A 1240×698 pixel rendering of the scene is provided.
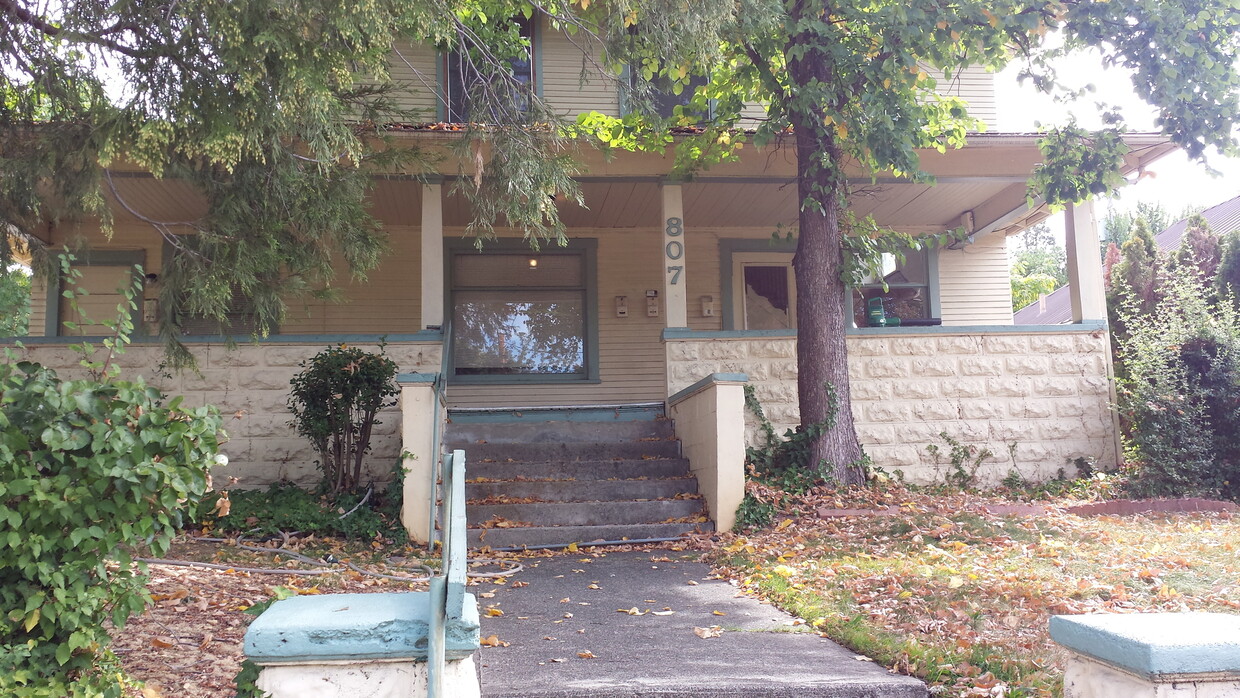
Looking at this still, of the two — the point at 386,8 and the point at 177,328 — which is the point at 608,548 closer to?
the point at 177,328

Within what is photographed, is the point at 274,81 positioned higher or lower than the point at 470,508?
higher

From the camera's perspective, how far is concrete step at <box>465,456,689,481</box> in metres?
8.54

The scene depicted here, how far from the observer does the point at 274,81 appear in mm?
4957

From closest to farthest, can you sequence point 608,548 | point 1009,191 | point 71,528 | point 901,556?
point 71,528 < point 901,556 < point 608,548 < point 1009,191

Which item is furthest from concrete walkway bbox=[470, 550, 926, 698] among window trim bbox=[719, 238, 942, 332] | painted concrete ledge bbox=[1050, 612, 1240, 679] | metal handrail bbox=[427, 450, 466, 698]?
window trim bbox=[719, 238, 942, 332]

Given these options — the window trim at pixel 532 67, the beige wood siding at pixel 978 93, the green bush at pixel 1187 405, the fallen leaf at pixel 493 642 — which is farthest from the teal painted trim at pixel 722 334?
the fallen leaf at pixel 493 642

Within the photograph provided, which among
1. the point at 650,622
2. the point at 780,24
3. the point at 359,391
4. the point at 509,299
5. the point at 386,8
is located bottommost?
the point at 650,622

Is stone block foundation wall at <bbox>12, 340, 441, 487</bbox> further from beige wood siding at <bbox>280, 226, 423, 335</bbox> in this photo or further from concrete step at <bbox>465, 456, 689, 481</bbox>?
beige wood siding at <bbox>280, 226, 423, 335</bbox>

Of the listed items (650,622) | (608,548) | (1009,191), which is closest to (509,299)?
(608,548)

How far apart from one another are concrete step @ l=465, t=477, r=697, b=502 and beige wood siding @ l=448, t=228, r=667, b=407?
10.6 ft

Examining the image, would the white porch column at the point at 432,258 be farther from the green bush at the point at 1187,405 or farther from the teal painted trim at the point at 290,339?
the green bush at the point at 1187,405

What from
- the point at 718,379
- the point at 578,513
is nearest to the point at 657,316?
the point at 718,379

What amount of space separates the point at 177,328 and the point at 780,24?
5.44m

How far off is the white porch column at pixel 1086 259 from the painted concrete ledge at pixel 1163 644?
856 cm
